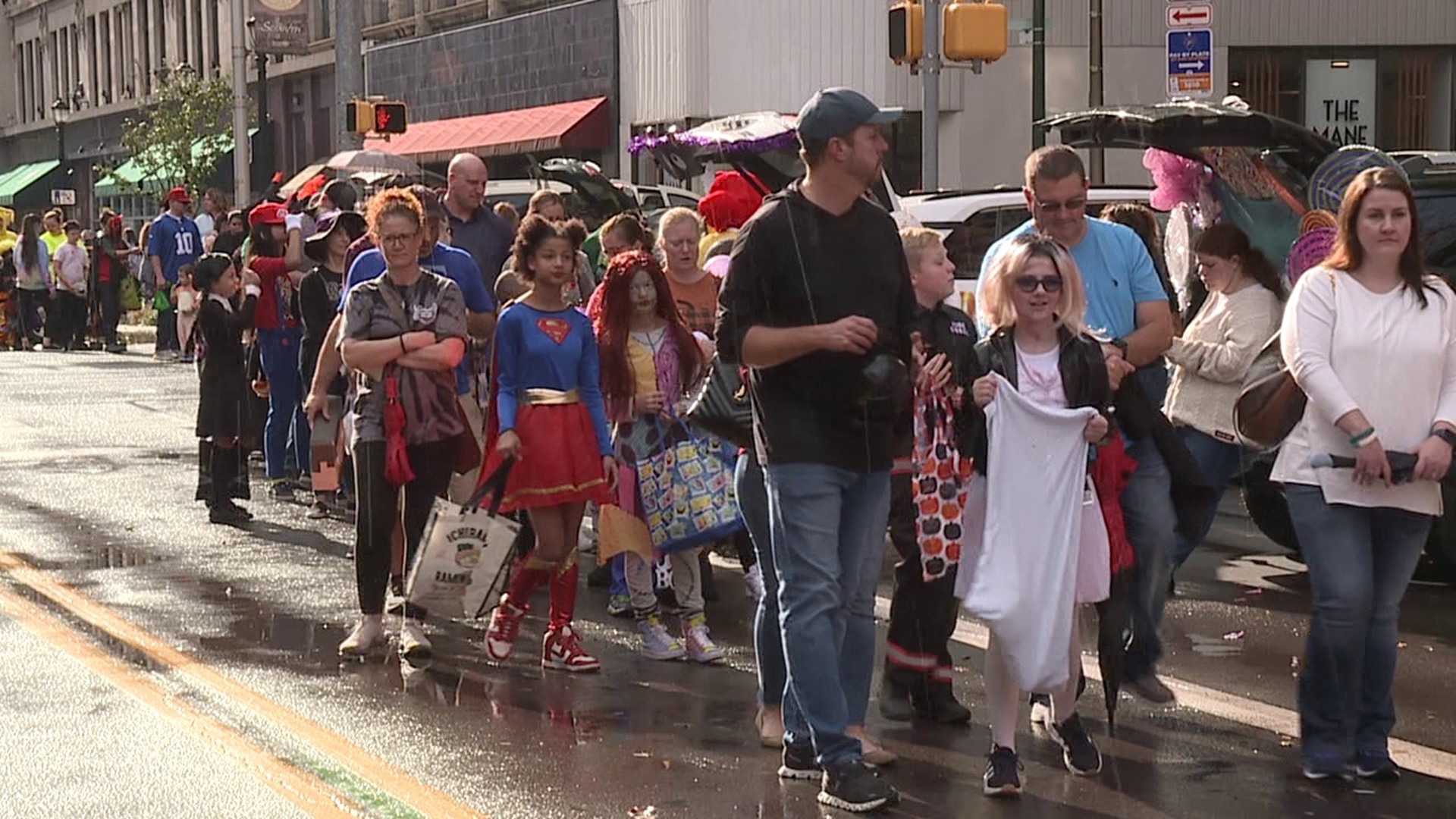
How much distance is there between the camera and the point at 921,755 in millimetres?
7414

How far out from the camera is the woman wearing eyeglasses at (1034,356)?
22.6 feet

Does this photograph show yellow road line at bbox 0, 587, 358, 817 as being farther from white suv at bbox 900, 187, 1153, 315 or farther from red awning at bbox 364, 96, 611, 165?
red awning at bbox 364, 96, 611, 165

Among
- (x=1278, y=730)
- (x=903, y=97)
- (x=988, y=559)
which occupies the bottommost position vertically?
(x=1278, y=730)

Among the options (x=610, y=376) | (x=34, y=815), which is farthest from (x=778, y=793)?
(x=610, y=376)

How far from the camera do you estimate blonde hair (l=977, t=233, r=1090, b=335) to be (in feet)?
22.9

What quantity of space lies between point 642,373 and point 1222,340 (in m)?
2.36

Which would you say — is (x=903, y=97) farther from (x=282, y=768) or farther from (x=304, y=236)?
(x=282, y=768)

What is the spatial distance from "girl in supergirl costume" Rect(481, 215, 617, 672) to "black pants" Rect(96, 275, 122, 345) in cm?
2480

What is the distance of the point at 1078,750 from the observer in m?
7.13

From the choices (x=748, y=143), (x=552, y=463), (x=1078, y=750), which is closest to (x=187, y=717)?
(x=552, y=463)

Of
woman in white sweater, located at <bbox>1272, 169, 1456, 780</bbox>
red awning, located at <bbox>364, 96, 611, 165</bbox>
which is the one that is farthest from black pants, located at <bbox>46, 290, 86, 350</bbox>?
woman in white sweater, located at <bbox>1272, 169, 1456, 780</bbox>

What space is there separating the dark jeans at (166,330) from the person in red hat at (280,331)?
1491 cm

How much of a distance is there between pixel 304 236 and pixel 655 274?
598cm

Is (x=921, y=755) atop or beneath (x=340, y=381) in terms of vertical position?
beneath
